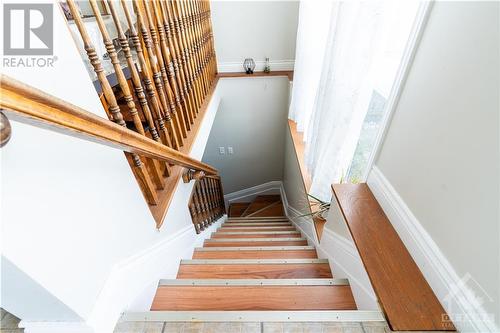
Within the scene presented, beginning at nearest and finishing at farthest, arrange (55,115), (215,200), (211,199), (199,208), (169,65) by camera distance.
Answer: (55,115), (169,65), (199,208), (211,199), (215,200)

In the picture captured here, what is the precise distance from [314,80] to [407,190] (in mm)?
1409

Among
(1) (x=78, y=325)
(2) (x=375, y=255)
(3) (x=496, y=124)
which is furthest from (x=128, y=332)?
(3) (x=496, y=124)

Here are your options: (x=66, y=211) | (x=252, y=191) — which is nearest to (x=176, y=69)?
(x=66, y=211)

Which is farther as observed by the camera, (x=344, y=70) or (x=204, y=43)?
(x=204, y=43)

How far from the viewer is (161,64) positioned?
4.98ft

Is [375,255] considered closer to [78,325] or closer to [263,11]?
[78,325]

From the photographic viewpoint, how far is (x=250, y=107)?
3.79 m

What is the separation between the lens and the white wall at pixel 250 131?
3.58 m

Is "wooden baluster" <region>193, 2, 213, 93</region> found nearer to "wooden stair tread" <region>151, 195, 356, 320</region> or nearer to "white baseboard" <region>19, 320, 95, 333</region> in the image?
"wooden stair tread" <region>151, 195, 356, 320</region>

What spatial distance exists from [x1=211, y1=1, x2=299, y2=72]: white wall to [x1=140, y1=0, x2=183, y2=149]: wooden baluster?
6.74 ft

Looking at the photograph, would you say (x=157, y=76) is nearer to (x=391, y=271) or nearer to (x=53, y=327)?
(x=53, y=327)

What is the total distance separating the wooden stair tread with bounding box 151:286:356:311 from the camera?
1114mm

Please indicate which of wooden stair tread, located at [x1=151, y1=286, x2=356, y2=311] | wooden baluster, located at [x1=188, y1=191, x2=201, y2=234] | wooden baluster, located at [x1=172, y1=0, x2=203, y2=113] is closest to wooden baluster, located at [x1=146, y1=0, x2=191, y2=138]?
wooden baluster, located at [x1=172, y1=0, x2=203, y2=113]

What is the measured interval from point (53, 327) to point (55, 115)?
70 cm
